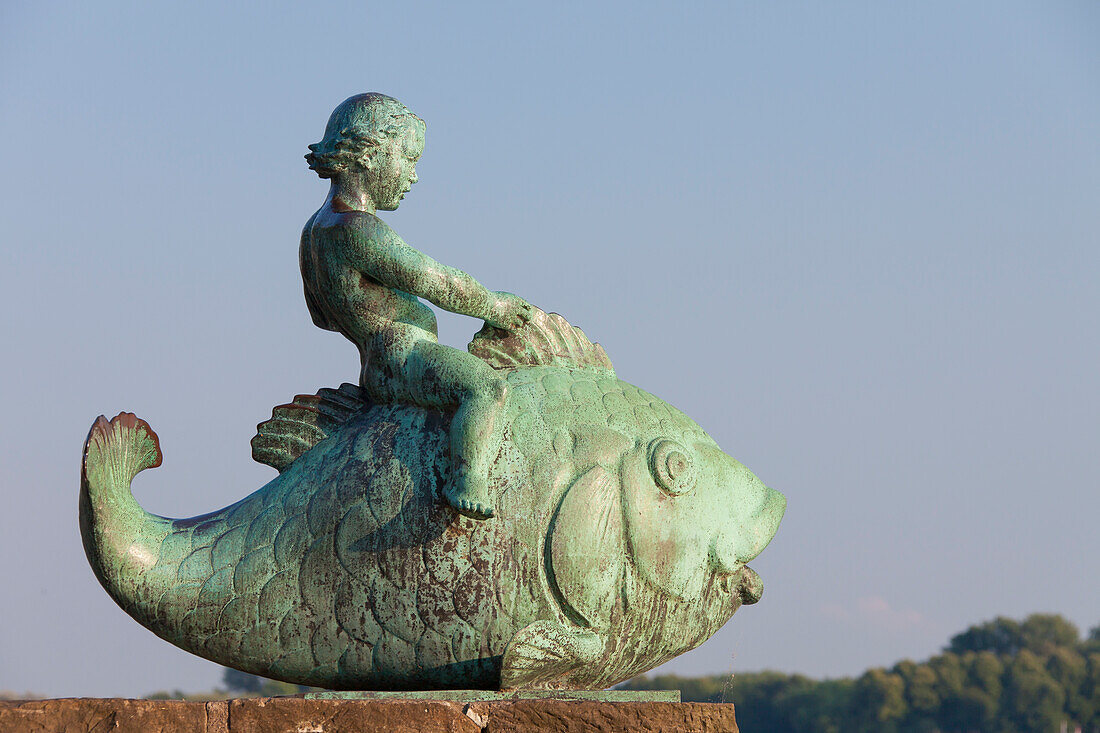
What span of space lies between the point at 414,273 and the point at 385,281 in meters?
0.14

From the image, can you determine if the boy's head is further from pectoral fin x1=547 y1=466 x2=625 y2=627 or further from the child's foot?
pectoral fin x1=547 y1=466 x2=625 y2=627

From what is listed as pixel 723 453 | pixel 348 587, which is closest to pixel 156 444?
pixel 348 587

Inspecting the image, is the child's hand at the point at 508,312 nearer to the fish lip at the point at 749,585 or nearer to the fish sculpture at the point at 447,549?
the fish sculpture at the point at 447,549

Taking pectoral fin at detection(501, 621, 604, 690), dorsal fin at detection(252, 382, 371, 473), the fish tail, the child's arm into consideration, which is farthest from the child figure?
the fish tail

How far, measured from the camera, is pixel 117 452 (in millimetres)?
5598

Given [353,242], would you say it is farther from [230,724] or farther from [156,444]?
[230,724]

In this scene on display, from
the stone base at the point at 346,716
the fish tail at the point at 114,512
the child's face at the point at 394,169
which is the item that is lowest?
the stone base at the point at 346,716

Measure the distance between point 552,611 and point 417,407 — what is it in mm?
1046

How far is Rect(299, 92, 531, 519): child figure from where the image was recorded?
219 inches

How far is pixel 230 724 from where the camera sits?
4875 millimetres

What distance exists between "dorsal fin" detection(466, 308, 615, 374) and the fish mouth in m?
1.11

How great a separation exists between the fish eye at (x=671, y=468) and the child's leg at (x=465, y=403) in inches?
26.1

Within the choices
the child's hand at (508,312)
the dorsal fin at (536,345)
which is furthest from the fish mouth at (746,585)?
the child's hand at (508,312)

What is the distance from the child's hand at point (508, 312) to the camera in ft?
19.2
